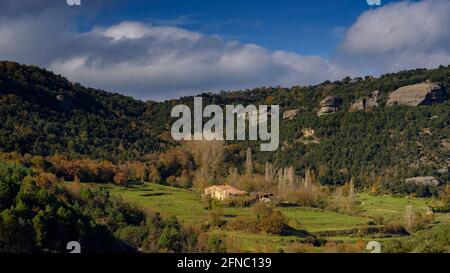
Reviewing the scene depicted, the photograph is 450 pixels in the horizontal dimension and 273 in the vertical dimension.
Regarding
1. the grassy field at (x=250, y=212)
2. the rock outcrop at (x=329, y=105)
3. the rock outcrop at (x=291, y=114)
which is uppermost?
the rock outcrop at (x=329, y=105)

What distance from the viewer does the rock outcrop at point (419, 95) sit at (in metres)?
97.4

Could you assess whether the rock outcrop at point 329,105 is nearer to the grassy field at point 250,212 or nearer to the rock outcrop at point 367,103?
the rock outcrop at point 367,103

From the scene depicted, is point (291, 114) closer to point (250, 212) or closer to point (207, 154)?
point (207, 154)

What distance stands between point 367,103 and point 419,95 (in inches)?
366

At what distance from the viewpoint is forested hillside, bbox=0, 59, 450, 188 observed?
68.6 meters

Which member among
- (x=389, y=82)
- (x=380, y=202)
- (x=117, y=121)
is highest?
(x=389, y=82)

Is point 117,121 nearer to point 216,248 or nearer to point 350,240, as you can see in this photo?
point 350,240

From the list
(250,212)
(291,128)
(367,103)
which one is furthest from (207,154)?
(367,103)

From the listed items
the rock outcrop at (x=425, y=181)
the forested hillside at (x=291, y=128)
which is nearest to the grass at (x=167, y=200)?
the forested hillside at (x=291, y=128)

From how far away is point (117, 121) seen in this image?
287 ft

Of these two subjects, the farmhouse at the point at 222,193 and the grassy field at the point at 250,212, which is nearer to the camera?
the grassy field at the point at 250,212

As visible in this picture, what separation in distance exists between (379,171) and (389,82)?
103 ft

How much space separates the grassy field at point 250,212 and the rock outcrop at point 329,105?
40927mm

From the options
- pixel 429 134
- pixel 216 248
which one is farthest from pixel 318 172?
pixel 216 248
